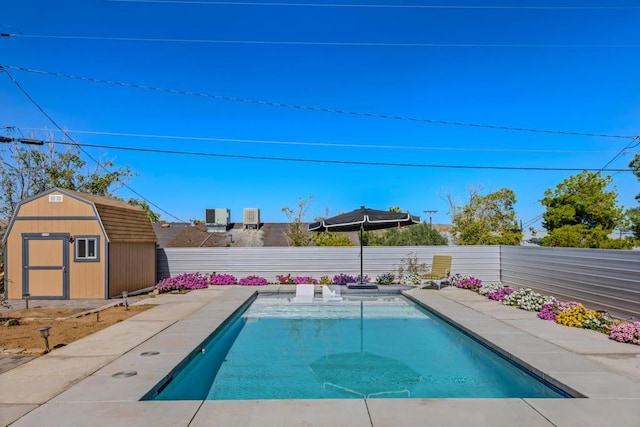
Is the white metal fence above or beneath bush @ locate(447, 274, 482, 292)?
above

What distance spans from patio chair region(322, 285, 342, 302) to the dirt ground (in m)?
4.64

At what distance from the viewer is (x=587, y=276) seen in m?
8.84

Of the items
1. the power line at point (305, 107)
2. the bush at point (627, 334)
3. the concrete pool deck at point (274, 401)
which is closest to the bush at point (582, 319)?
the concrete pool deck at point (274, 401)

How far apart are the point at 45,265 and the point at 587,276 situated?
12691 mm

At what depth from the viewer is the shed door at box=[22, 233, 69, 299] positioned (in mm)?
10695

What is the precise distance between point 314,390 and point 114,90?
46.1ft

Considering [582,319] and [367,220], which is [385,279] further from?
[582,319]

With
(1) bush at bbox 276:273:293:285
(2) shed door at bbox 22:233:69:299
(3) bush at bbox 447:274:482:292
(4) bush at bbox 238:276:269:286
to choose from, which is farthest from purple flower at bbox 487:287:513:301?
(2) shed door at bbox 22:233:69:299

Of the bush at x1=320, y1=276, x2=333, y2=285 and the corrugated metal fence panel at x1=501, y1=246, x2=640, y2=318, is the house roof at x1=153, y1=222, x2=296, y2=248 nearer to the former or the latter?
the bush at x1=320, y1=276, x2=333, y2=285

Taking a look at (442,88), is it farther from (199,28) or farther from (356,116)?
(199,28)

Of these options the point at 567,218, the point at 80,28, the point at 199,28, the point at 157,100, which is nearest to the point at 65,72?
the point at 80,28

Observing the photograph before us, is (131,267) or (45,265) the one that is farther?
(131,267)

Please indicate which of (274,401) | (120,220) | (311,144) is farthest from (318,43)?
(274,401)

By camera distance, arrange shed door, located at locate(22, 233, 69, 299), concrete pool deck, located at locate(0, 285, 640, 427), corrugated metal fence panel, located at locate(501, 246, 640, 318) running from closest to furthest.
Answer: concrete pool deck, located at locate(0, 285, 640, 427), corrugated metal fence panel, located at locate(501, 246, 640, 318), shed door, located at locate(22, 233, 69, 299)
